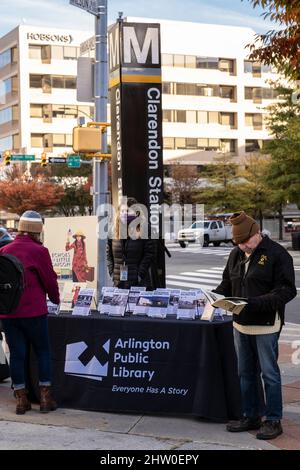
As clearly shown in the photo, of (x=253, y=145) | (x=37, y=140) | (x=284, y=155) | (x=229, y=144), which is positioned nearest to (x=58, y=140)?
(x=37, y=140)

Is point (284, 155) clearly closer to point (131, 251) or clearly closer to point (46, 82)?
point (131, 251)

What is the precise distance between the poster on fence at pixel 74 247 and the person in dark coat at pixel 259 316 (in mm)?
2554

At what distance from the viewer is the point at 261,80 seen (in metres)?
78.2

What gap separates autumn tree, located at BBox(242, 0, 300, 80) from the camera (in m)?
8.26

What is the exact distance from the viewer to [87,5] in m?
12.4

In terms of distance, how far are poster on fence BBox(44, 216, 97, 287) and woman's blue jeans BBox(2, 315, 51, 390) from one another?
61.2 inches

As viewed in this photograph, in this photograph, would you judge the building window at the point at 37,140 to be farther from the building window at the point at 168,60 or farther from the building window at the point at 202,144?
the building window at the point at 202,144

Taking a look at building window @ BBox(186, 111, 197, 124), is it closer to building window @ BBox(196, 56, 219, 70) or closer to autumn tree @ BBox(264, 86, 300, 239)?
building window @ BBox(196, 56, 219, 70)

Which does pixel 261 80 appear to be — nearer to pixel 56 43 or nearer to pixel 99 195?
pixel 56 43

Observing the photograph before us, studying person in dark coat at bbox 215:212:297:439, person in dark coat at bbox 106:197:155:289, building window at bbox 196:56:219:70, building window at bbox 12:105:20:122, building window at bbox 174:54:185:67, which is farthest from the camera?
building window at bbox 196:56:219:70

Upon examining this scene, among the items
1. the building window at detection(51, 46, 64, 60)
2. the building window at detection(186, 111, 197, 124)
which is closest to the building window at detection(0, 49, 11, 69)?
the building window at detection(51, 46, 64, 60)

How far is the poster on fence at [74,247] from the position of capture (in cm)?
810

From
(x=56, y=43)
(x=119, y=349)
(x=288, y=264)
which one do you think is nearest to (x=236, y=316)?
(x=288, y=264)
